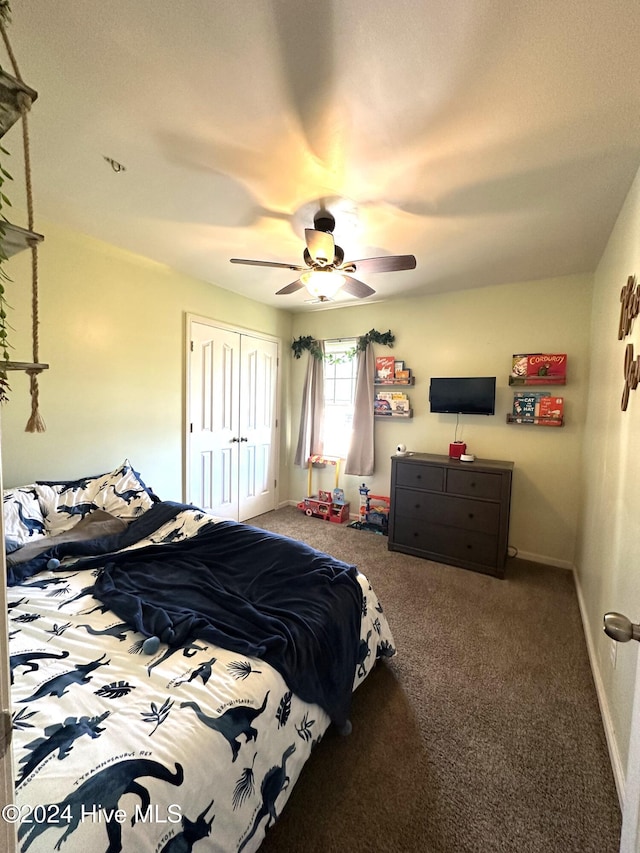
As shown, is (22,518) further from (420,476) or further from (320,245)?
(420,476)

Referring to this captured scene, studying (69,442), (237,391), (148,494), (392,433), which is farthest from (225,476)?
(392,433)

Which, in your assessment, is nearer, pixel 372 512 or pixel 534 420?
pixel 534 420

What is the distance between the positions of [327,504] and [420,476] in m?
1.34

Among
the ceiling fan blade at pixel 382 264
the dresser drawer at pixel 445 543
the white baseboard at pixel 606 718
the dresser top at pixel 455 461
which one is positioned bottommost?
the white baseboard at pixel 606 718

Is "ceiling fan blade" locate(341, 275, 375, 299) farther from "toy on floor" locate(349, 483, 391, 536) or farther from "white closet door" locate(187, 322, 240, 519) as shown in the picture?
"toy on floor" locate(349, 483, 391, 536)

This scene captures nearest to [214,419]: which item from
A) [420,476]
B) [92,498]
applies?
→ [92,498]

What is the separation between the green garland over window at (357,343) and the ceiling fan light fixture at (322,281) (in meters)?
1.68

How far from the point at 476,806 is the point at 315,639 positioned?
81 cm

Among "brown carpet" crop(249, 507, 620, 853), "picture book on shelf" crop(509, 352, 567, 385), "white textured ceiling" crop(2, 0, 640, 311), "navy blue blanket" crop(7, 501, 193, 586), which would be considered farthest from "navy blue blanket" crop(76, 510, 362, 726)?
"picture book on shelf" crop(509, 352, 567, 385)

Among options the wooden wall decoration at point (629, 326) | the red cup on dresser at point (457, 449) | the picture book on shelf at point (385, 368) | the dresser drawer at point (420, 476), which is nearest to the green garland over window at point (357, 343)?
the picture book on shelf at point (385, 368)

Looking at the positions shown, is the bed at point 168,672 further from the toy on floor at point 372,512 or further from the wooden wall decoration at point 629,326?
the toy on floor at point 372,512

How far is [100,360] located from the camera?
2.73 meters

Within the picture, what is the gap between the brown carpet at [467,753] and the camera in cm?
120

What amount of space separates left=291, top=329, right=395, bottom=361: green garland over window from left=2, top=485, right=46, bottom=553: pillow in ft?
10.2
